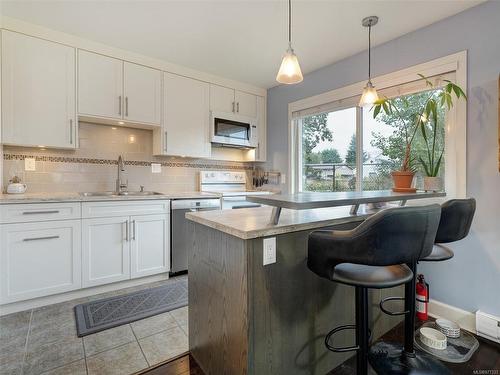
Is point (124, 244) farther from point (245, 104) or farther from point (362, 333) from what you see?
point (245, 104)

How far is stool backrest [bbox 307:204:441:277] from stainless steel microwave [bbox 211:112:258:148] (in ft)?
8.78

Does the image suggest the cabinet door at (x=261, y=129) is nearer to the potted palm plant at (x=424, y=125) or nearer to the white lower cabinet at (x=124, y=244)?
the white lower cabinet at (x=124, y=244)

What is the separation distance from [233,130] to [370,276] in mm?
2873

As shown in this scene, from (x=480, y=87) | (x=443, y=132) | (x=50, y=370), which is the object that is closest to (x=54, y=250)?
(x=50, y=370)

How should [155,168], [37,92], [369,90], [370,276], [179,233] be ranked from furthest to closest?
[155,168], [179,233], [37,92], [369,90], [370,276]

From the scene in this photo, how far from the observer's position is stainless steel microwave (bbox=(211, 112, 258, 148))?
3479 millimetres

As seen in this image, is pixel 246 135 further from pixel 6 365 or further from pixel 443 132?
pixel 6 365

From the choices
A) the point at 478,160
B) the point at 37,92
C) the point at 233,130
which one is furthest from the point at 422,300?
the point at 37,92

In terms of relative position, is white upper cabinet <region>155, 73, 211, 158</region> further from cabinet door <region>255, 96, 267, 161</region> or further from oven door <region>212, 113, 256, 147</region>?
cabinet door <region>255, 96, 267, 161</region>

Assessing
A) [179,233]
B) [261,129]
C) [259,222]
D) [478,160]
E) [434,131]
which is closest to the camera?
[259,222]

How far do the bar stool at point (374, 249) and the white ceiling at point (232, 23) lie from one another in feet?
6.01

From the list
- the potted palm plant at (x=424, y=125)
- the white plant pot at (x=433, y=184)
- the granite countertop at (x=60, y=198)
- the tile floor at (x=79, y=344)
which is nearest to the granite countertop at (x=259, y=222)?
the potted palm plant at (x=424, y=125)

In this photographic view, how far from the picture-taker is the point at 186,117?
10.7 feet

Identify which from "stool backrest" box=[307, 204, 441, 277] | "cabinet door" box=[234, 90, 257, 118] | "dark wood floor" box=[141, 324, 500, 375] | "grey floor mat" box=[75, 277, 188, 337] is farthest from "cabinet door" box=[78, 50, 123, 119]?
"stool backrest" box=[307, 204, 441, 277]
